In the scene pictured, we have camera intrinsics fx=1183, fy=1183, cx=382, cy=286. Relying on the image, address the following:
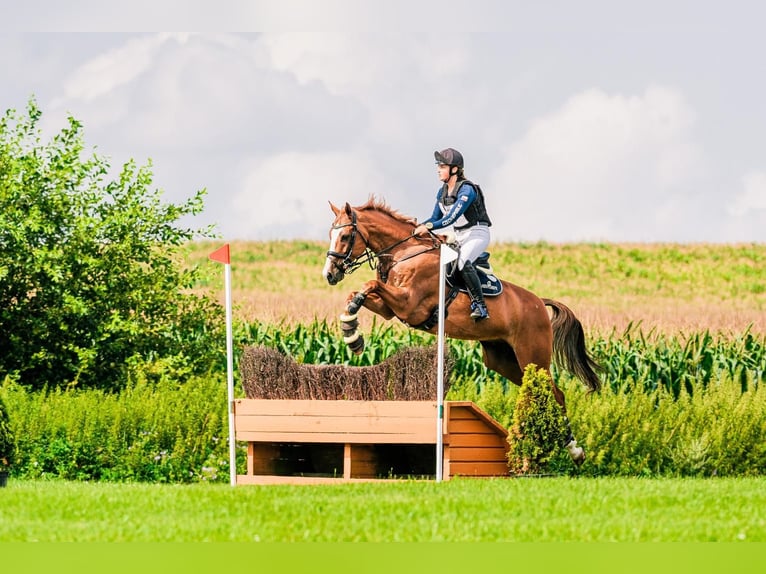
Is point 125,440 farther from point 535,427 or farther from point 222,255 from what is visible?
point 535,427

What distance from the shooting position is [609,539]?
26.8ft

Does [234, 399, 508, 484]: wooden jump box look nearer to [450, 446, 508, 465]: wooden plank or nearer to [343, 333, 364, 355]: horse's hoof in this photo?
[450, 446, 508, 465]: wooden plank

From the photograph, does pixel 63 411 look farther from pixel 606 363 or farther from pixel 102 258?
pixel 606 363

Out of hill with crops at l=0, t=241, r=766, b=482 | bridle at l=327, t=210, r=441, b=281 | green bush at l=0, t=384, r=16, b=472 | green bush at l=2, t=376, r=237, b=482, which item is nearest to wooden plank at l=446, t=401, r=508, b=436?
hill with crops at l=0, t=241, r=766, b=482

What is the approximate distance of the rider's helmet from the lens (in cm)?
1231

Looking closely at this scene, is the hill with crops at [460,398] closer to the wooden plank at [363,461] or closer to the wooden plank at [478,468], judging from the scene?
the wooden plank at [478,468]

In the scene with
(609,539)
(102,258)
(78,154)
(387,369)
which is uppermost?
(78,154)

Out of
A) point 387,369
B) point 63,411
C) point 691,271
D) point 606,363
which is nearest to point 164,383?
point 63,411

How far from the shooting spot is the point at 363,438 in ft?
39.2

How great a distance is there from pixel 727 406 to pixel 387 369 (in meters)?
5.05

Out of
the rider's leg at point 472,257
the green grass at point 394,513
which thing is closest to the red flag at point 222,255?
the green grass at point 394,513

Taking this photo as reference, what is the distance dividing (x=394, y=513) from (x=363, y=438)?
2.99m

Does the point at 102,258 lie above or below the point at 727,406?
above

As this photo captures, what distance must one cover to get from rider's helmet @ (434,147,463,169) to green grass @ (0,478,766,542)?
335cm
